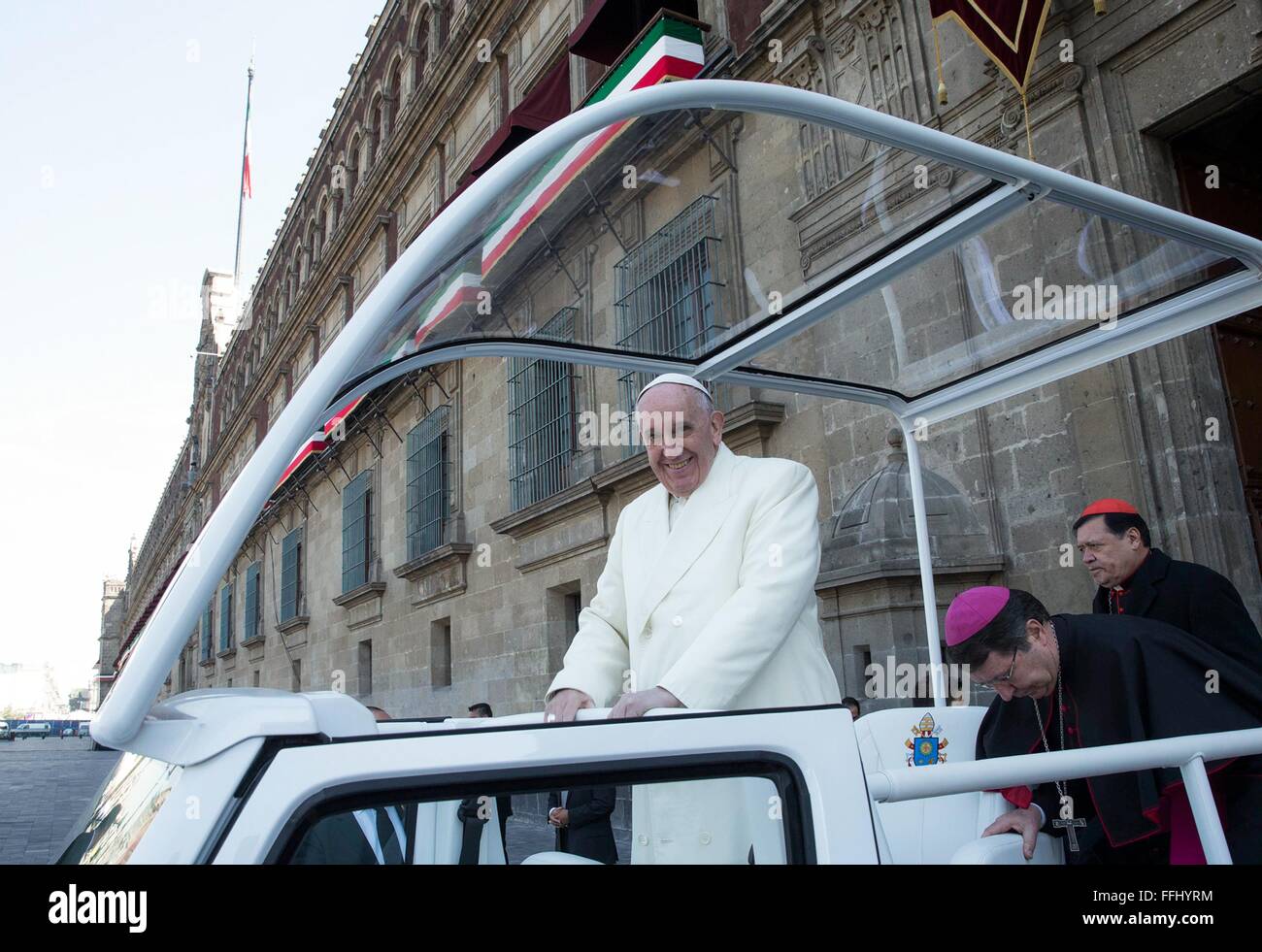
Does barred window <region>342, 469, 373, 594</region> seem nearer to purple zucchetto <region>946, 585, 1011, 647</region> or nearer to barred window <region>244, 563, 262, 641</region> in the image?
barred window <region>244, 563, 262, 641</region>

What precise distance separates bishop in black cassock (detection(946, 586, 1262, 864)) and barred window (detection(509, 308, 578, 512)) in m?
9.47

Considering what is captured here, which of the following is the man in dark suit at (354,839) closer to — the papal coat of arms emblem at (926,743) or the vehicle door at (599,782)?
the vehicle door at (599,782)

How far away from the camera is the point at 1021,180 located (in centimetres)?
234

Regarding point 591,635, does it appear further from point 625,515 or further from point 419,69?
point 419,69

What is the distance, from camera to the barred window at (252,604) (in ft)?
90.3

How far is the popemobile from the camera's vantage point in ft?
3.58

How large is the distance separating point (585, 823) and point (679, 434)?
0.99 m

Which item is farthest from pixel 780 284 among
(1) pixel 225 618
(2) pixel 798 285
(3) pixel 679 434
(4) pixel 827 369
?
(1) pixel 225 618

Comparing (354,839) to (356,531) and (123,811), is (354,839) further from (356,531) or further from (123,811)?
(356,531)

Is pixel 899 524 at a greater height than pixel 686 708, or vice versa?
pixel 899 524

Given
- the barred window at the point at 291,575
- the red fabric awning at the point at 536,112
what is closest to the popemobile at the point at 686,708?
the red fabric awning at the point at 536,112

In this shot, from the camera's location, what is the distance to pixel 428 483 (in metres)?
15.9

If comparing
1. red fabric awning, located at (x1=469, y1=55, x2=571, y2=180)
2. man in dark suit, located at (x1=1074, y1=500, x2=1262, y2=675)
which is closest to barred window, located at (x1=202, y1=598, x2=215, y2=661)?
red fabric awning, located at (x1=469, y1=55, x2=571, y2=180)

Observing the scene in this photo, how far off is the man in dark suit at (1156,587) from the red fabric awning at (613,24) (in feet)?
27.0
